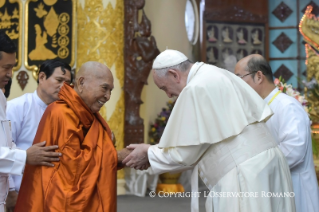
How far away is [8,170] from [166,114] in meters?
5.68

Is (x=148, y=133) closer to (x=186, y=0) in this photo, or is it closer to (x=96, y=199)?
(x=186, y=0)

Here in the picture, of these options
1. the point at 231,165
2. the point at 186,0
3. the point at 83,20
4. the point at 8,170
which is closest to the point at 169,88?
the point at 231,165

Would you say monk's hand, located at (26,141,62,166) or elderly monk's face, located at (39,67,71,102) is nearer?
monk's hand, located at (26,141,62,166)

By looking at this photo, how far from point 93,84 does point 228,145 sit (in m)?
0.99

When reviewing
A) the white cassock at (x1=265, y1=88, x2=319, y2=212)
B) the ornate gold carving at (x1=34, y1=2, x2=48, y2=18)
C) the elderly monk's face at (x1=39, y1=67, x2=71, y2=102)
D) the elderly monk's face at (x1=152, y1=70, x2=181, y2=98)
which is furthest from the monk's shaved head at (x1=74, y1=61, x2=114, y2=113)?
the ornate gold carving at (x1=34, y1=2, x2=48, y2=18)

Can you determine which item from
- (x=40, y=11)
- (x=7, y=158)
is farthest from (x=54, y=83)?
(x=40, y=11)

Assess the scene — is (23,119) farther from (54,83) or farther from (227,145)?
(227,145)

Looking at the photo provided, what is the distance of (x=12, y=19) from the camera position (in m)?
7.93

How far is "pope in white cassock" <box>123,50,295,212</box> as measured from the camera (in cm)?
284

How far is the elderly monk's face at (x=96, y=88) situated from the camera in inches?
122

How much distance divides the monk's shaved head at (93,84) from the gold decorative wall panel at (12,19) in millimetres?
5142

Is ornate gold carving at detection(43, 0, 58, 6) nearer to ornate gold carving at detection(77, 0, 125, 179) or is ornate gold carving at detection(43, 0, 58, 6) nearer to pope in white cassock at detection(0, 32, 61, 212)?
ornate gold carving at detection(77, 0, 125, 179)

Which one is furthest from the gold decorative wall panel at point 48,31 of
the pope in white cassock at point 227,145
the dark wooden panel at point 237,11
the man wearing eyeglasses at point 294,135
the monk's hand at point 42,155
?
the pope in white cassock at point 227,145

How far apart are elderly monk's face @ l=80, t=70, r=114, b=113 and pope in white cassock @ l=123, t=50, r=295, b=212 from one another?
51cm
